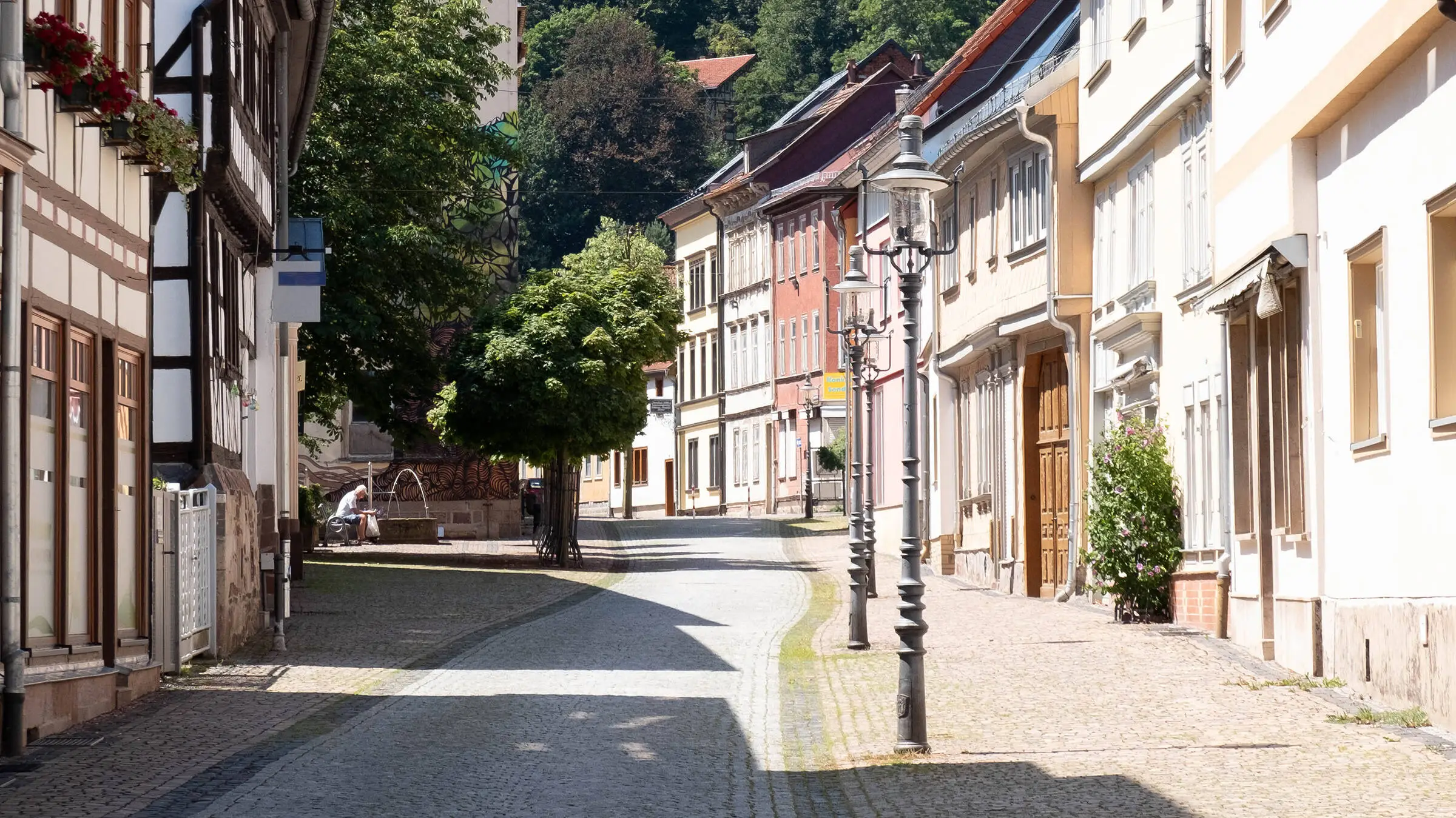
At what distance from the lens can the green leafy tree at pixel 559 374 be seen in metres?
35.2

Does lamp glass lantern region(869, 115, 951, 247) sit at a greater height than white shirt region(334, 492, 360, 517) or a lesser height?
greater

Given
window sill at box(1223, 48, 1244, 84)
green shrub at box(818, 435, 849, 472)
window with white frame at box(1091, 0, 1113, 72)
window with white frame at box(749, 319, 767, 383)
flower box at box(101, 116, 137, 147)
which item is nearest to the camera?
flower box at box(101, 116, 137, 147)

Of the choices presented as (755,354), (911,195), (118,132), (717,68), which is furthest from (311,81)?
(717,68)

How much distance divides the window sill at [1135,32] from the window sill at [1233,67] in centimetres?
427

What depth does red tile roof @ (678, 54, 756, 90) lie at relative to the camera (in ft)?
297

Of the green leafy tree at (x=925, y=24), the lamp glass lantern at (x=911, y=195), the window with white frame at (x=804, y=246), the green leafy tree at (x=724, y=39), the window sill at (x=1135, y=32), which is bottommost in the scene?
the lamp glass lantern at (x=911, y=195)

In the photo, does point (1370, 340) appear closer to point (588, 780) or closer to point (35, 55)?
point (588, 780)

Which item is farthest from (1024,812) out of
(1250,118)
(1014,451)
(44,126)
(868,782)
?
(1014,451)

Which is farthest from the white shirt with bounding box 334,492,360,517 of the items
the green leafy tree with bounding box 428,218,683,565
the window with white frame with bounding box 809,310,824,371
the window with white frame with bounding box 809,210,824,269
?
the window with white frame with bounding box 809,210,824,269

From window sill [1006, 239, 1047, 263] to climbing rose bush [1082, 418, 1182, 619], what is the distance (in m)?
5.63

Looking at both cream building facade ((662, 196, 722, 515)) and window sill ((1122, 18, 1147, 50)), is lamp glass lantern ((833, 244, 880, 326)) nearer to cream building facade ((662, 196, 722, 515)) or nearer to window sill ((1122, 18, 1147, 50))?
window sill ((1122, 18, 1147, 50))

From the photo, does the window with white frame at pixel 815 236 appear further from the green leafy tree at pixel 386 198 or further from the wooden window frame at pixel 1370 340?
the wooden window frame at pixel 1370 340

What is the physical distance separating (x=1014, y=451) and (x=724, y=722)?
15.7 metres

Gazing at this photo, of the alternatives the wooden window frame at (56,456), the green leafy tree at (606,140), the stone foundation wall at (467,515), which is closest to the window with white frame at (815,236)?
the stone foundation wall at (467,515)
